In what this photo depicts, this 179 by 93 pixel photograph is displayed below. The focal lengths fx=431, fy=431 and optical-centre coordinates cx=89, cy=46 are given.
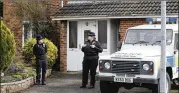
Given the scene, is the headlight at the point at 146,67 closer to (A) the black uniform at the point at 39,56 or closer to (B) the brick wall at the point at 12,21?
(A) the black uniform at the point at 39,56

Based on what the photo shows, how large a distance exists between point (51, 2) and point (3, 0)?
221cm

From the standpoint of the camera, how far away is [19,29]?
1948 cm

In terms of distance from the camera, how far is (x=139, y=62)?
11.0 metres

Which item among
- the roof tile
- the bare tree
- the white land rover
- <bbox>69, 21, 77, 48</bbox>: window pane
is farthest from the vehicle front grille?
the bare tree

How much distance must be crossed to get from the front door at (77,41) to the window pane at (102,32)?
25 cm

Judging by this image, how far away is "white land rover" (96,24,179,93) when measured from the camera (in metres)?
11.0

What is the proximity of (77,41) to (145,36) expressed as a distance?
5936 mm

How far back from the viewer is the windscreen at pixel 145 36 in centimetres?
1255

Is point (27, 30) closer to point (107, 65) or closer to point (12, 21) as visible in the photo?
point (12, 21)

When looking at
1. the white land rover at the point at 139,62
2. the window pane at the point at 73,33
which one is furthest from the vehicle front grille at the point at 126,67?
the window pane at the point at 73,33

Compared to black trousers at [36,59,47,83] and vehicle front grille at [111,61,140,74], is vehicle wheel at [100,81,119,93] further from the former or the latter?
black trousers at [36,59,47,83]

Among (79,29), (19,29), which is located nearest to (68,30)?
(79,29)

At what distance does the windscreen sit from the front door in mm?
→ 5042

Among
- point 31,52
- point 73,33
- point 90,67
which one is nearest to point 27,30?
point 73,33
